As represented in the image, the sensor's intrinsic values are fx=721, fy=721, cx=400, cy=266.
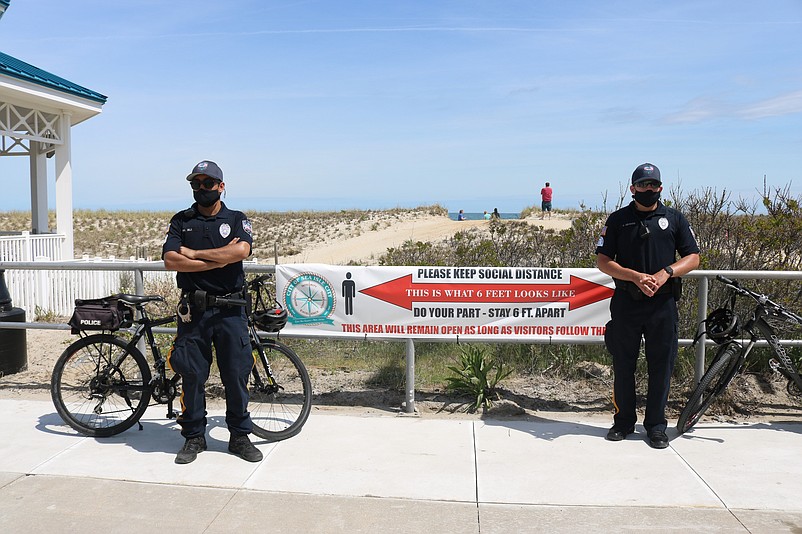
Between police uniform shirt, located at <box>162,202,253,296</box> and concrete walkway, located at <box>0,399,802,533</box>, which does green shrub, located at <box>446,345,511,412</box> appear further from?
police uniform shirt, located at <box>162,202,253,296</box>

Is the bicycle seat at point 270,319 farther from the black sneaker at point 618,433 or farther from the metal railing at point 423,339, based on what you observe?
the black sneaker at point 618,433

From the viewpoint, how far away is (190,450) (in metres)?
5.28

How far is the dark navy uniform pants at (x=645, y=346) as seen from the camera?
18.0ft

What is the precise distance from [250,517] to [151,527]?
0.56 m

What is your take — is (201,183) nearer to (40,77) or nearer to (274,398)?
(274,398)

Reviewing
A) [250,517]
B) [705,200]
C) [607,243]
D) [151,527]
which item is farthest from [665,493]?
[705,200]

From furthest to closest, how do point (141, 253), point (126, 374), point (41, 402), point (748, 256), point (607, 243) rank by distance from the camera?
point (141, 253)
point (748, 256)
point (41, 402)
point (126, 374)
point (607, 243)

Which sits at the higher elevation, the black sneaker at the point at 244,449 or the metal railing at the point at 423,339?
the metal railing at the point at 423,339

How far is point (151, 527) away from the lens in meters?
4.17

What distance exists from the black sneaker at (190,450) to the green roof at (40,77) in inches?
455

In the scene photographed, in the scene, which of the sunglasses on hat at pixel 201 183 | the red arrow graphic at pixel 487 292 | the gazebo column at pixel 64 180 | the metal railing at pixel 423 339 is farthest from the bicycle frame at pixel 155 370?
the gazebo column at pixel 64 180

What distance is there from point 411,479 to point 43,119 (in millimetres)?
A: 14437

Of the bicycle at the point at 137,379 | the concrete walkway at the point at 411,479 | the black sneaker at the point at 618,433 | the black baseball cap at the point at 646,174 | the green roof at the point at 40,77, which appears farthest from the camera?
the green roof at the point at 40,77

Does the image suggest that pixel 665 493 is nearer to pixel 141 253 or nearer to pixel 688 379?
pixel 688 379
